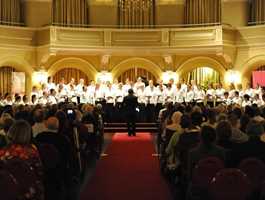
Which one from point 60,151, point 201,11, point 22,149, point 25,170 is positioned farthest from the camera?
point 201,11

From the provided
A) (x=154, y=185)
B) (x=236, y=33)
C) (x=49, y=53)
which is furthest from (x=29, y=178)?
(x=236, y=33)

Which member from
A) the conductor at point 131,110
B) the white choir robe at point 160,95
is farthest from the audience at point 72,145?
the white choir robe at point 160,95

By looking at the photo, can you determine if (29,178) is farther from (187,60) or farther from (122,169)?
(187,60)

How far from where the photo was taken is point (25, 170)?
15.3ft

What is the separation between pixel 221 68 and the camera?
22.4m

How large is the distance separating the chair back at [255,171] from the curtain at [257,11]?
17.8m

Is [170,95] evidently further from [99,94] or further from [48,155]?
[48,155]

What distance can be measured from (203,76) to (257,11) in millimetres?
3520

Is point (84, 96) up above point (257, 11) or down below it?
below

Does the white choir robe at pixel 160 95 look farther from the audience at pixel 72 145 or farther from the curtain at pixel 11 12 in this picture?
the audience at pixel 72 145

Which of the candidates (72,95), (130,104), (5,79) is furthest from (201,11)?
(5,79)

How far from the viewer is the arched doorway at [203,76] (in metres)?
23.1

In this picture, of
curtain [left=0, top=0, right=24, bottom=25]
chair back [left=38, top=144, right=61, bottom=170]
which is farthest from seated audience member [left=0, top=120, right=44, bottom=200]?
curtain [left=0, top=0, right=24, bottom=25]

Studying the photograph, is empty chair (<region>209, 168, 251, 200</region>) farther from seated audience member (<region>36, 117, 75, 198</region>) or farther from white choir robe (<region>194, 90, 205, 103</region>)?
white choir robe (<region>194, 90, 205, 103</region>)
